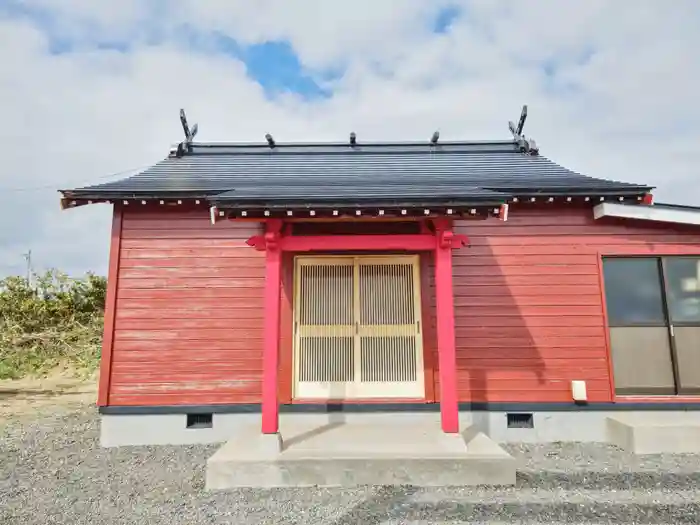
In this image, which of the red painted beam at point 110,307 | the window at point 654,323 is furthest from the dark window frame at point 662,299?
the red painted beam at point 110,307

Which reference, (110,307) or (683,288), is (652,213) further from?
(110,307)

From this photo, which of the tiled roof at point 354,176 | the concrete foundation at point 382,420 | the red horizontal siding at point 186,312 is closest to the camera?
the tiled roof at point 354,176

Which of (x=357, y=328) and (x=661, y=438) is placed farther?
(x=357, y=328)

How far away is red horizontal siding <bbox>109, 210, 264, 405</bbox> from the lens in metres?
4.34

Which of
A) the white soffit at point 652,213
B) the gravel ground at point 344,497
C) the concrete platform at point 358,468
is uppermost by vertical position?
the white soffit at point 652,213

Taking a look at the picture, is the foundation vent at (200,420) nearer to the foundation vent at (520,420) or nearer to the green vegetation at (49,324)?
the foundation vent at (520,420)

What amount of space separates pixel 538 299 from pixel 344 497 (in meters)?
2.98

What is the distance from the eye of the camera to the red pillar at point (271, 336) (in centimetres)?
338

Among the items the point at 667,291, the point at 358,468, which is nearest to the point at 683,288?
the point at 667,291

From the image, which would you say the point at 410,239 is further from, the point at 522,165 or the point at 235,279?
the point at 522,165

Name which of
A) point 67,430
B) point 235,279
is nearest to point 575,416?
point 235,279

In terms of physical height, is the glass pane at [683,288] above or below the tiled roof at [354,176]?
below

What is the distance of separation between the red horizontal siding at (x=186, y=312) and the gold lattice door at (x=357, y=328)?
1.73 ft

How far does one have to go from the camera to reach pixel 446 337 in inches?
138
